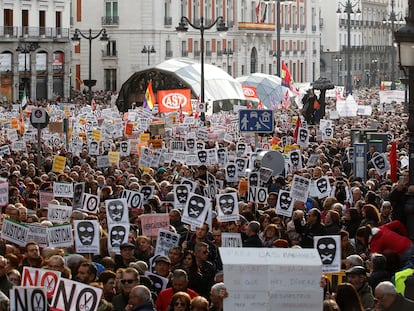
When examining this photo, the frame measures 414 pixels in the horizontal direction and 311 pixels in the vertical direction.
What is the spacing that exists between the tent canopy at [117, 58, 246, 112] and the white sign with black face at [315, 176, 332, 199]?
118ft

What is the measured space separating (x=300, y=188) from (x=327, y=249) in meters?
5.35

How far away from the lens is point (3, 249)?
1365 centimetres

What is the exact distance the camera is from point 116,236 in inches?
585

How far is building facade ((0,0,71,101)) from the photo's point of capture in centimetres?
7000

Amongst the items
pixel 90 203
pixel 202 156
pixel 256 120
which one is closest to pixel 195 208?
pixel 90 203

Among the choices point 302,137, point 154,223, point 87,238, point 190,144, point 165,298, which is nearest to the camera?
point 165,298

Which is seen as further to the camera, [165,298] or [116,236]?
[116,236]

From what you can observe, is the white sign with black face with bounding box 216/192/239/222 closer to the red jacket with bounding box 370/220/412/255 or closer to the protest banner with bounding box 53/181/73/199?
the red jacket with bounding box 370/220/412/255

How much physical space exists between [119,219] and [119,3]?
6623cm

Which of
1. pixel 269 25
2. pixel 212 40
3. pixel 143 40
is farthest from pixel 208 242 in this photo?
pixel 269 25

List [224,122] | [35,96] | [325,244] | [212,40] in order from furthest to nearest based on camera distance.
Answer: [212,40] → [35,96] → [224,122] → [325,244]

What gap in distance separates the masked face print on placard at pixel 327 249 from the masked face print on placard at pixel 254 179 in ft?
21.3

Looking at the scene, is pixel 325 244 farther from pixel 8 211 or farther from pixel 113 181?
pixel 113 181

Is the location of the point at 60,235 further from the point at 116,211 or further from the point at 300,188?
the point at 300,188
